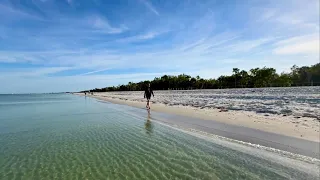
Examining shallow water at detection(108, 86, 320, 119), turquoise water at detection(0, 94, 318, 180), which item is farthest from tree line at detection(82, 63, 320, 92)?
turquoise water at detection(0, 94, 318, 180)

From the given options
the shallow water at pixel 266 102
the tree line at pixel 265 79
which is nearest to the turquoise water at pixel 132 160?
the shallow water at pixel 266 102

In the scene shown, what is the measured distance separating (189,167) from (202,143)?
3.09 metres

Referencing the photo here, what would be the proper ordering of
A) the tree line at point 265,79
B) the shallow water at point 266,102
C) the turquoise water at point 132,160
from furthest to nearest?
the tree line at point 265,79 < the shallow water at point 266,102 < the turquoise water at point 132,160

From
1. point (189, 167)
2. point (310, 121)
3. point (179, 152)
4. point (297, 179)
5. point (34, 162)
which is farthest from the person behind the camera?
point (310, 121)

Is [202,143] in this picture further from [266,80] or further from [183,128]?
[266,80]

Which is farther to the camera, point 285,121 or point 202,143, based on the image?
point 285,121

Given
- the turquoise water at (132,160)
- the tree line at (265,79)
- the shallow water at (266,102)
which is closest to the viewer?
the turquoise water at (132,160)

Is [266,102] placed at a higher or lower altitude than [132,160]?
higher

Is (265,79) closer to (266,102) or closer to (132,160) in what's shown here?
(266,102)

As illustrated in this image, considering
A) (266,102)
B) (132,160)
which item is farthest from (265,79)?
(132,160)

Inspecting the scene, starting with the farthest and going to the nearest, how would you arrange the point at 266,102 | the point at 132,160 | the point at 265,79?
the point at 265,79, the point at 266,102, the point at 132,160

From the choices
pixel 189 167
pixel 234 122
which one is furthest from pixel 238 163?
pixel 234 122

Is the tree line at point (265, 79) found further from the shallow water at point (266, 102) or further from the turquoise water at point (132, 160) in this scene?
the turquoise water at point (132, 160)

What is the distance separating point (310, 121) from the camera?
42.8 feet
